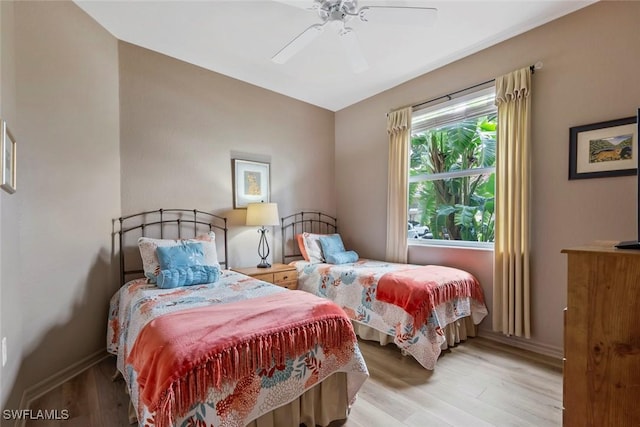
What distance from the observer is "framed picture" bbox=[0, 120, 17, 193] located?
Answer: 4.61 ft

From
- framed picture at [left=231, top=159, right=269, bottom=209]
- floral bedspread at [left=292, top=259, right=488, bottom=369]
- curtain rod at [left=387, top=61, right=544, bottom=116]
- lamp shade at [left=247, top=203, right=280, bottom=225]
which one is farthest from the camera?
framed picture at [left=231, top=159, right=269, bottom=209]

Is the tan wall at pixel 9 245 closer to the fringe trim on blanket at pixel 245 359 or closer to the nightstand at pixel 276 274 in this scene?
the fringe trim on blanket at pixel 245 359

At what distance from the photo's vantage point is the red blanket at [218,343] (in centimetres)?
116

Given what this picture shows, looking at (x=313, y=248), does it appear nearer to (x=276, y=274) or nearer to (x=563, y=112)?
(x=276, y=274)

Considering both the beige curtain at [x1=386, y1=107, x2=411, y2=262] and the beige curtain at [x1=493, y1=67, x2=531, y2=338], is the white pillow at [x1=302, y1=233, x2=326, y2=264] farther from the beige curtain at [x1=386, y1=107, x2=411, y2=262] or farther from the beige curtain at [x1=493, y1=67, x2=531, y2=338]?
the beige curtain at [x1=493, y1=67, x2=531, y2=338]

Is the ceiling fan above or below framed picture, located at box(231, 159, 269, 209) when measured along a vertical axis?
above

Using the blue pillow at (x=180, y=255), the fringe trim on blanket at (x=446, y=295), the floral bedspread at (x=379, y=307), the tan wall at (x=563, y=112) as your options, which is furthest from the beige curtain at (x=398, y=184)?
the blue pillow at (x=180, y=255)

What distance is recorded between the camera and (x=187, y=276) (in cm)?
229

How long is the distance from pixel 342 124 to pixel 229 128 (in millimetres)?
1782

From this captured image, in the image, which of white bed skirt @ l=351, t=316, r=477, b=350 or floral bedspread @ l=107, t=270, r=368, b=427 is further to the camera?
white bed skirt @ l=351, t=316, r=477, b=350

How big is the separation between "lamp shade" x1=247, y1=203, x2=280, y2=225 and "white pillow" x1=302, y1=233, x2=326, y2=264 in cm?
58

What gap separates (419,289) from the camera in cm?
235

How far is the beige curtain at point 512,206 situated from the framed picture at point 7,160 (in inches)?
136

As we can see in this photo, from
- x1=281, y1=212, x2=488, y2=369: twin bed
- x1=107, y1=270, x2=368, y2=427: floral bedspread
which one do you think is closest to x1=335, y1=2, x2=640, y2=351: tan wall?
x1=281, y1=212, x2=488, y2=369: twin bed
